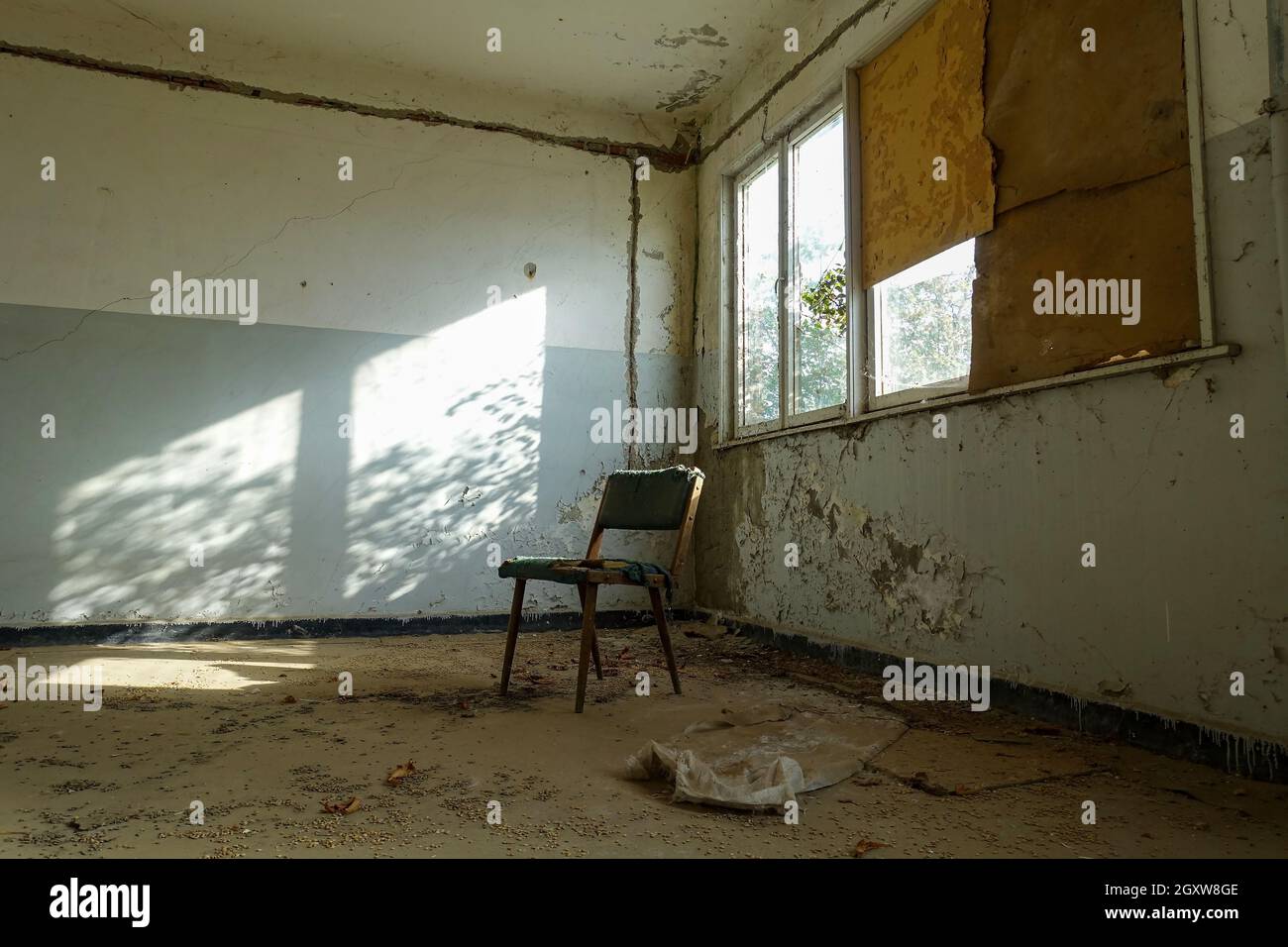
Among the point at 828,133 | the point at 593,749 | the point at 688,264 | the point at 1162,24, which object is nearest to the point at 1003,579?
the point at 593,749

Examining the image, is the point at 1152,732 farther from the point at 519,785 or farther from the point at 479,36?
the point at 479,36

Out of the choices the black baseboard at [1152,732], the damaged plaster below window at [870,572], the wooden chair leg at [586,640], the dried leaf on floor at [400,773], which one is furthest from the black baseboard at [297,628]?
the dried leaf on floor at [400,773]

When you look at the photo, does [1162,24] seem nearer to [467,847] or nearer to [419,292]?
[467,847]

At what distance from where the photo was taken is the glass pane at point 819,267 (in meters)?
3.55

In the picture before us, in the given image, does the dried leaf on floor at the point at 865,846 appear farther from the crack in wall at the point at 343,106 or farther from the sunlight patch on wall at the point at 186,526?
the crack in wall at the point at 343,106

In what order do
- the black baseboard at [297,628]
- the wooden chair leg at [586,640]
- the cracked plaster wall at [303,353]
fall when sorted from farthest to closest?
1. the cracked plaster wall at [303,353]
2. the black baseboard at [297,628]
3. the wooden chair leg at [586,640]

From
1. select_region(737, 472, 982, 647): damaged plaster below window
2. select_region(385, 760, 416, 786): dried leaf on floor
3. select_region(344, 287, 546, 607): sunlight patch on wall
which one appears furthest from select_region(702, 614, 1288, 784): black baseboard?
select_region(344, 287, 546, 607): sunlight patch on wall

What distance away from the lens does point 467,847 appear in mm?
1382

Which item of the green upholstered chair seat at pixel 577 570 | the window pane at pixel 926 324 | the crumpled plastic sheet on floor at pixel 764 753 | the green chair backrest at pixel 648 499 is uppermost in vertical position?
the window pane at pixel 926 324

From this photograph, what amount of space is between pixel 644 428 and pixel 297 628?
2.20 m

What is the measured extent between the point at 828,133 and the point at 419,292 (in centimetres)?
230

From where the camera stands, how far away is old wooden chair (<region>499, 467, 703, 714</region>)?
8.02ft

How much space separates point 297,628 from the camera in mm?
4047

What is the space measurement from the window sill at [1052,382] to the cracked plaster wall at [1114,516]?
1.2 inches
